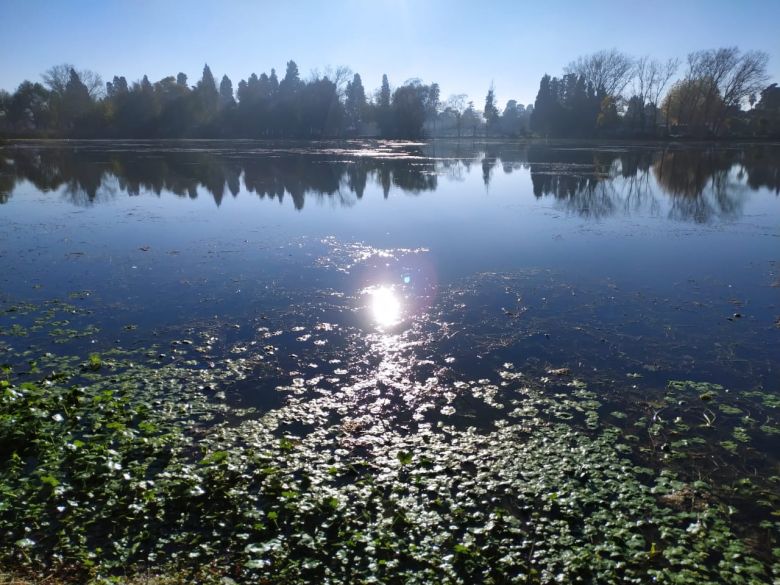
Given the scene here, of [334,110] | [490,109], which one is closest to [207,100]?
[334,110]

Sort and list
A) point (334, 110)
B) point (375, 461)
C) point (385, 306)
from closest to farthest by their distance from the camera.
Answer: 1. point (375, 461)
2. point (385, 306)
3. point (334, 110)

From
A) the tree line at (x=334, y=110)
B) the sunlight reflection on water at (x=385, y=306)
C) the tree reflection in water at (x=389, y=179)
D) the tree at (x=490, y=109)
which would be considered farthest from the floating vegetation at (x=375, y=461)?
the tree at (x=490, y=109)

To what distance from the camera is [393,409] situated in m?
6.81

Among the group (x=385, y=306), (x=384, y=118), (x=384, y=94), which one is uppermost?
(x=384, y=94)

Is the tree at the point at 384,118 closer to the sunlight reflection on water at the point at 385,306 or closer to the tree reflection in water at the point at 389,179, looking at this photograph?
the tree reflection in water at the point at 389,179

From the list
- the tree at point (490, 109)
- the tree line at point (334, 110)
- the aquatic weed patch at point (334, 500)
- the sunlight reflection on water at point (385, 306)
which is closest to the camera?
the aquatic weed patch at point (334, 500)

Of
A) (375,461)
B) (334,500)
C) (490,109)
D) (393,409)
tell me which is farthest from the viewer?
(490,109)

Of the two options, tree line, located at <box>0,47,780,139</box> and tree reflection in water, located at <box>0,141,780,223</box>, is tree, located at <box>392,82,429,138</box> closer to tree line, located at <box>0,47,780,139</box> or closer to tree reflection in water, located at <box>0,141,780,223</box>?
tree line, located at <box>0,47,780,139</box>

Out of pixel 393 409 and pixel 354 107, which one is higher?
pixel 354 107

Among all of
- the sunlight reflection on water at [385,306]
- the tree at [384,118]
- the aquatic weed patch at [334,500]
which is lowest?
the aquatic weed patch at [334,500]

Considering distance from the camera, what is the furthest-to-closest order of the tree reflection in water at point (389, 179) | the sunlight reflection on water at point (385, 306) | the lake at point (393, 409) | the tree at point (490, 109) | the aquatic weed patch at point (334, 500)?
1. the tree at point (490, 109)
2. the tree reflection in water at point (389, 179)
3. the sunlight reflection on water at point (385, 306)
4. the lake at point (393, 409)
5. the aquatic weed patch at point (334, 500)

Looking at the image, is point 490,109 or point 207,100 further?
point 490,109

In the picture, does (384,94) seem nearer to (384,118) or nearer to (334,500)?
(384,118)

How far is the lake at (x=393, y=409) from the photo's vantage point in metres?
4.53
